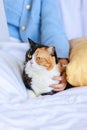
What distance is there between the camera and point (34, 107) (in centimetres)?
88

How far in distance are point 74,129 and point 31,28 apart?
70 cm

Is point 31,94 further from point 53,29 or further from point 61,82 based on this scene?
point 53,29

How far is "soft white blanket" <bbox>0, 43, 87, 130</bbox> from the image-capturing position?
0.78 metres

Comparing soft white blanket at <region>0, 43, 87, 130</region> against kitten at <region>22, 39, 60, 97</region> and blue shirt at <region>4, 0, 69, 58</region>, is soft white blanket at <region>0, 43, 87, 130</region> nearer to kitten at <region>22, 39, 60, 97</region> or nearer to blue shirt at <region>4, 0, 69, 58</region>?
kitten at <region>22, 39, 60, 97</region>

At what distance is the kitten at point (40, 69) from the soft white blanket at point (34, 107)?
40 mm

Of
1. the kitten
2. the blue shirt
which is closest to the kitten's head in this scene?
the kitten

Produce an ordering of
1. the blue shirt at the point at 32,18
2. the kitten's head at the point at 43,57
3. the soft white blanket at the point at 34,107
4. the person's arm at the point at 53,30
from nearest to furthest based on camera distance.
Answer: the soft white blanket at the point at 34,107 < the kitten's head at the point at 43,57 < the person's arm at the point at 53,30 < the blue shirt at the point at 32,18

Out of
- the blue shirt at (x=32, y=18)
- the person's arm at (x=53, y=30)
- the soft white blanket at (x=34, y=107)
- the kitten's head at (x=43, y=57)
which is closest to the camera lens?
the soft white blanket at (x=34, y=107)

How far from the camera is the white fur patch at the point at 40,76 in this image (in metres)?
0.99

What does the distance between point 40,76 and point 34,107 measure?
0.15m

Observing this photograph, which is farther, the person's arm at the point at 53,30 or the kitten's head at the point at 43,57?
the person's arm at the point at 53,30

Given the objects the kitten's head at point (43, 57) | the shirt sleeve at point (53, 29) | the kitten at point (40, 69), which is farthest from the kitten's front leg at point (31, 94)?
the shirt sleeve at point (53, 29)

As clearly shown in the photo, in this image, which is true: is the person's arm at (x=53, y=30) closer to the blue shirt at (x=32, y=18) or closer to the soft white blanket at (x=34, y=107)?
the blue shirt at (x=32, y=18)

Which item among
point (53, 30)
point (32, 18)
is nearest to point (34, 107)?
point (53, 30)
